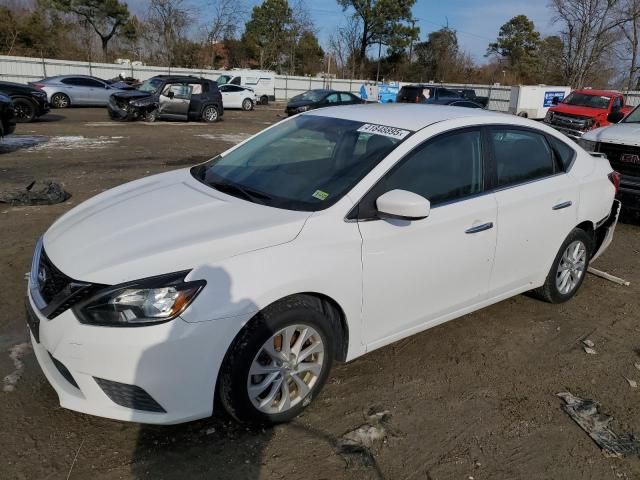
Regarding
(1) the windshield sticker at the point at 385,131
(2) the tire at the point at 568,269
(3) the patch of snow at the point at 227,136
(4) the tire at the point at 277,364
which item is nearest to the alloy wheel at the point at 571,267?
(2) the tire at the point at 568,269

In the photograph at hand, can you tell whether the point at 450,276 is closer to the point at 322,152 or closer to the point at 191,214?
the point at 322,152

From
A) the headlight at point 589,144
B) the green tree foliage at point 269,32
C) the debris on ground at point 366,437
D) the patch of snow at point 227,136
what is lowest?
the patch of snow at point 227,136

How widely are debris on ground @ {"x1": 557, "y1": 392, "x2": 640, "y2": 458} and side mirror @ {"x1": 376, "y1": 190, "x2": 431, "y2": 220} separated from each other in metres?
1.54

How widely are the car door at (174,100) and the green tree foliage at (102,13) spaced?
3592 cm

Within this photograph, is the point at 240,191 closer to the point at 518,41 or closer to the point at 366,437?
the point at 366,437

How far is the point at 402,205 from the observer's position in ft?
9.48

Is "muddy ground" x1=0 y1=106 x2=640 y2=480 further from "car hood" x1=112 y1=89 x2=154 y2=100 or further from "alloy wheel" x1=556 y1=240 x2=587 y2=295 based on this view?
"car hood" x1=112 y1=89 x2=154 y2=100

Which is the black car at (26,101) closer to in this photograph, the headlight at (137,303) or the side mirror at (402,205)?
the headlight at (137,303)

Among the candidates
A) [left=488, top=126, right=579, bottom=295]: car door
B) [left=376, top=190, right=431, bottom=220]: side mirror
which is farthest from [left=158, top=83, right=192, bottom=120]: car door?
[left=376, top=190, right=431, bottom=220]: side mirror

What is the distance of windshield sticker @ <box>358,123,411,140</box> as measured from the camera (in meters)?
3.38

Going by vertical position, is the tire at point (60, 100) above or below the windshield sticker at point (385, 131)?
below

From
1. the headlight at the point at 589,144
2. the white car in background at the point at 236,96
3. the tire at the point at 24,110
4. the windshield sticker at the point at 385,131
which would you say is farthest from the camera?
the white car in background at the point at 236,96

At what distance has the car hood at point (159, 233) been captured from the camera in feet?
8.35

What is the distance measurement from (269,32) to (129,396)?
58518 mm
